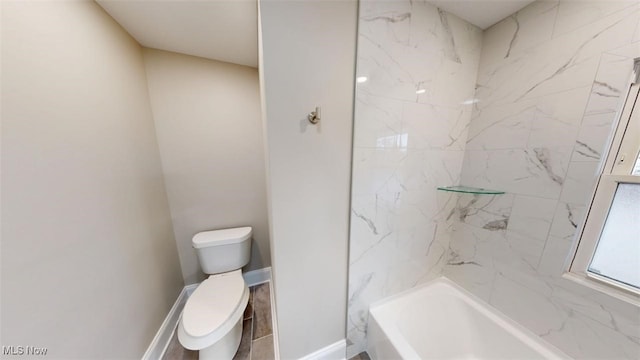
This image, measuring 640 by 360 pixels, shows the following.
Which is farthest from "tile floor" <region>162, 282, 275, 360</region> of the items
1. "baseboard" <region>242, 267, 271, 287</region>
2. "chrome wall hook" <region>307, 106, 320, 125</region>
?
"chrome wall hook" <region>307, 106, 320, 125</region>

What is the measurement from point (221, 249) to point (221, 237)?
0.10 metres

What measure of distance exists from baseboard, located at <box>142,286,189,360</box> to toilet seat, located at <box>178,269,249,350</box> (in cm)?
28

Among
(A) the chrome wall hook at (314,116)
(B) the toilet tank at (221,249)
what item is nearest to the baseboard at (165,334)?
(B) the toilet tank at (221,249)

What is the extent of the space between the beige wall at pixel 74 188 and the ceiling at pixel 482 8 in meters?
1.87

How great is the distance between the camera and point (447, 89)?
122 centimetres

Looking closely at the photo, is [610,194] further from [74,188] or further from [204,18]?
[74,188]

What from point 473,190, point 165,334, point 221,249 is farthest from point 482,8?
point 165,334

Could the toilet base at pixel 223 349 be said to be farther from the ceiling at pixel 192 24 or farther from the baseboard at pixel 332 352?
the ceiling at pixel 192 24

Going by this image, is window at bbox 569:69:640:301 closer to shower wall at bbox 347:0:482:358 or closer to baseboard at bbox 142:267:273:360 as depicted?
shower wall at bbox 347:0:482:358

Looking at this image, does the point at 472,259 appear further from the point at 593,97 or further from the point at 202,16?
the point at 202,16

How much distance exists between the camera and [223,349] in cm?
117

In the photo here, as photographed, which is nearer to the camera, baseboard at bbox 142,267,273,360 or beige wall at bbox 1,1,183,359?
beige wall at bbox 1,1,183,359

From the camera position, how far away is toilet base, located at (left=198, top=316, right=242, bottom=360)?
1.13m

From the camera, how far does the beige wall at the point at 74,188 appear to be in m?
0.62
